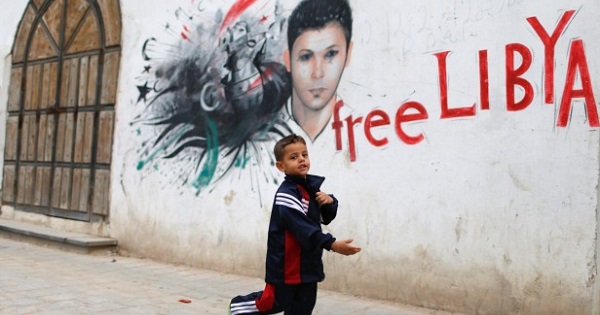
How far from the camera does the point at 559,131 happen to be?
4.33 metres

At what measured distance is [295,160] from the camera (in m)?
3.25

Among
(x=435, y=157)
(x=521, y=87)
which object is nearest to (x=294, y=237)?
(x=435, y=157)

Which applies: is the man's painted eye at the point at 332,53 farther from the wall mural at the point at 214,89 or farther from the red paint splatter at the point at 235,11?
the red paint splatter at the point at 235,11

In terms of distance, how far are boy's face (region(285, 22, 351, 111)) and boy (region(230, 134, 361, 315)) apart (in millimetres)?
2411

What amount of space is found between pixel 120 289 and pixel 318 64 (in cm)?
273

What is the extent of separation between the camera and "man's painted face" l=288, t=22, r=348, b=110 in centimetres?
561

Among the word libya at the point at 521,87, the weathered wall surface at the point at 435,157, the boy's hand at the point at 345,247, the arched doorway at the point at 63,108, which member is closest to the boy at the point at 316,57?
the weathered wall surface at the point at 435,157

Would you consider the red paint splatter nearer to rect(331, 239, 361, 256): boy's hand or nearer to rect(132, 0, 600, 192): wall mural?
rect(132, 0, 600, 192): wall mural

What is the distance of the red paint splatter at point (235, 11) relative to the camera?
639cm

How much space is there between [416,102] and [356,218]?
114 centimetres

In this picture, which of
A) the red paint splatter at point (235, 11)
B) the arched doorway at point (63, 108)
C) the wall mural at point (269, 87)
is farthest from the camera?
the arched doorway at point (63, 108)

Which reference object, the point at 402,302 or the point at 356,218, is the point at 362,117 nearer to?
the point at 356,218

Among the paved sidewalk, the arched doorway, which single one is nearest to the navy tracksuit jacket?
the paved sidewalk

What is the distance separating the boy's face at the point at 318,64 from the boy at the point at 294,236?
2411 mm
